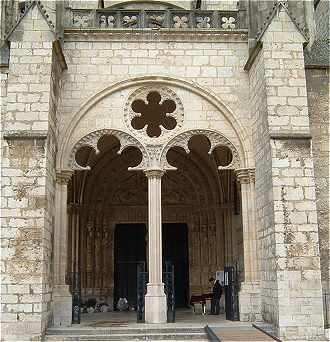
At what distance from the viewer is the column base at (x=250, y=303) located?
9.81 meters

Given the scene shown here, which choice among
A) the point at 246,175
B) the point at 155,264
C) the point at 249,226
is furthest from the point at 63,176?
the point at 249,226

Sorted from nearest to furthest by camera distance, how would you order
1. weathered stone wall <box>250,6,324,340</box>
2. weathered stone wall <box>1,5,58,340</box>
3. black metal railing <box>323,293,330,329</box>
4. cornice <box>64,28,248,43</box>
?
weathered stone wall <box>1,5,58,340</box> < weathered stone wall <box>250,6,324,340</box> < black metal railing <box>323,293,330,329</box> < cornice <box>64,28,248,43</box>

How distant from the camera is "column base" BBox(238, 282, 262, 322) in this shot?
981cm

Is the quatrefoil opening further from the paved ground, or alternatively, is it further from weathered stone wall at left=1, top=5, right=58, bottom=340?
the paved ground

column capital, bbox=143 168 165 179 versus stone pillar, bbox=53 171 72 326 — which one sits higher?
column capital, bbox=143 168 165 179

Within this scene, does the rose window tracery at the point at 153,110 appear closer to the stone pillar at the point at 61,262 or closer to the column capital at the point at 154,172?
the column capital at the point at 154,172

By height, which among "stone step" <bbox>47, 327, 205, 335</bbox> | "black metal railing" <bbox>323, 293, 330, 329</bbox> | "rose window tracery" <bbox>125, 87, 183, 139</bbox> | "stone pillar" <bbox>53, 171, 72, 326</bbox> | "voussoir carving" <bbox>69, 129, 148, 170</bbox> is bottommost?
"stone step" <bbox>47, 327, 205, 335</bbox>

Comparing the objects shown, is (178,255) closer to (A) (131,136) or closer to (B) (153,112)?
(B) (153,112)

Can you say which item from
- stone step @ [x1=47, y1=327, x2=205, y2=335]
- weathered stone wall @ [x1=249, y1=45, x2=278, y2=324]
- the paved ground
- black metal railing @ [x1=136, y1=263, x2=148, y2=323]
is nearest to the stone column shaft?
weathered stone wall @ [x1=249, y1=45, x2=278, y2=324]

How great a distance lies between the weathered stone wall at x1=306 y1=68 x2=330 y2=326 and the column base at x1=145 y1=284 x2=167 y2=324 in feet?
9.65

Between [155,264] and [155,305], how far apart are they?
30.0 inches

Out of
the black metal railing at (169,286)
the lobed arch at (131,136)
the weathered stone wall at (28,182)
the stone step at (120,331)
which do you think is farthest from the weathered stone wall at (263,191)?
the weathered stone wall at (28,182)

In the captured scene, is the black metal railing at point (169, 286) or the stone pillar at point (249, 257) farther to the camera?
the black metal railing at point (169, 286)

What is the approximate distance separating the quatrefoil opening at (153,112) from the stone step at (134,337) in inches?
191
